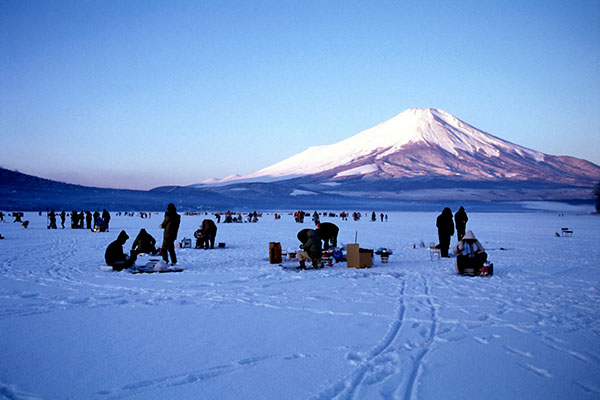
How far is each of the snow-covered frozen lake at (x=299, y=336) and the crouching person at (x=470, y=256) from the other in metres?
0.34

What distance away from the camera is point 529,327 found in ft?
18.7

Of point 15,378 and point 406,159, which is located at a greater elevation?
point 406,159

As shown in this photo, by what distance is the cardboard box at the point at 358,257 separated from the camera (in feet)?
37.5

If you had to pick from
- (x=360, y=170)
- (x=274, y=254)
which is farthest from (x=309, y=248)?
(x=360, y=170)

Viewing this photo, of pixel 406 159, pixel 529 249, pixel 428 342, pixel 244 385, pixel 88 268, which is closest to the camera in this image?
pixel 244 385

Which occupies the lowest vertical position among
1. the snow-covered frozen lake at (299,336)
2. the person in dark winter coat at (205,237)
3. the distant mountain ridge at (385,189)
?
the snow-covered frozen lake at (299,336)

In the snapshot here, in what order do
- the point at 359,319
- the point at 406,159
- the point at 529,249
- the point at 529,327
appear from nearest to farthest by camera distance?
the point at 529,327 < the point at 359,319 < the point at 529,249 < the point at 406,159

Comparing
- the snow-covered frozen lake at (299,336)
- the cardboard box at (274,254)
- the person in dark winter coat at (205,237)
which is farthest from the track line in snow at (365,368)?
the person in dark winter coat at (205,237)

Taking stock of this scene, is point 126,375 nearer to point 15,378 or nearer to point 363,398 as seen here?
point 15,378

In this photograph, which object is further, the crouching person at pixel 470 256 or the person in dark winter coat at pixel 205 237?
the person in dark winter coat at pixel 205 237

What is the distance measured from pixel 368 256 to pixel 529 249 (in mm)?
7829

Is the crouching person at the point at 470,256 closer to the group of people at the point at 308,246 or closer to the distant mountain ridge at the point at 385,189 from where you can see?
the group of people at the point at 308,246

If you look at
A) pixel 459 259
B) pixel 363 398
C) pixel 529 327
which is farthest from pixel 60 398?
pixel 459 259

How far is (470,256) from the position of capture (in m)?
9.98
